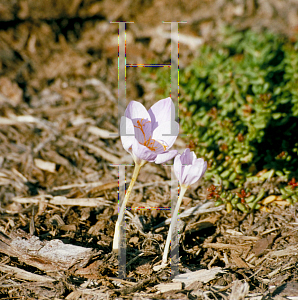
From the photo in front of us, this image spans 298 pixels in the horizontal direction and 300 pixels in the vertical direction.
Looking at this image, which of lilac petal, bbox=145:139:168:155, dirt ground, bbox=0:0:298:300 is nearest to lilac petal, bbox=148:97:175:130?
lilac petal, bbox=145:139:168:155

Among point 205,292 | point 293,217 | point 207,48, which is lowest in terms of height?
point 205,292

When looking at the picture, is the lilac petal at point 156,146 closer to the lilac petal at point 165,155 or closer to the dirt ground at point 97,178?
the lilac petal at point 165,155

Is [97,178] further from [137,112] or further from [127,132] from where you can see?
[127,132]

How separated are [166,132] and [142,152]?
0.80 feet

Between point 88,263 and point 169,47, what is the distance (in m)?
3.80

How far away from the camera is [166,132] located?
210 centimetres

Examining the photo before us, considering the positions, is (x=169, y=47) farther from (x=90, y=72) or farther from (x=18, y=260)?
(x=18, y=260)

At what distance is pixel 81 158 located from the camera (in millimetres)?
3541

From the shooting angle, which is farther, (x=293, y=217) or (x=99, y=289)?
(x=293, y=217)

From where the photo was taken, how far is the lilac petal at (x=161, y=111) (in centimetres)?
214

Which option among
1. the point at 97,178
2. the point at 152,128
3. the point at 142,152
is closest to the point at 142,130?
the point at 152,128

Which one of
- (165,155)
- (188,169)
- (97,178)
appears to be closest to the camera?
(165,155)

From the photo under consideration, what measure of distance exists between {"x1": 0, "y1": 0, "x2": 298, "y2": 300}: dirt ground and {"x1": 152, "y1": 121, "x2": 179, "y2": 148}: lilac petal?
843 millimetres

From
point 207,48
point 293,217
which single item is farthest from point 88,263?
point 207,48
